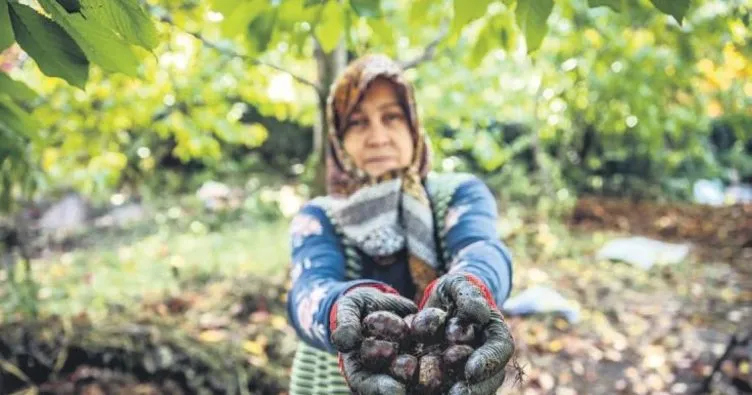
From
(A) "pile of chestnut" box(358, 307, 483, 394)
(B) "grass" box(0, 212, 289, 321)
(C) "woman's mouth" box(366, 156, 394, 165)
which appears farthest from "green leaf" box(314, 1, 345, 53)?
(B) "grass" box(0, 212, 289, 321)

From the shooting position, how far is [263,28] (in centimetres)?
159

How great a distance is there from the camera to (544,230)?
6109mm

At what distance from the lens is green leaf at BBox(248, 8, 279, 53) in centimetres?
157

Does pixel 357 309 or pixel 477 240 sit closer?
pixel 357 309

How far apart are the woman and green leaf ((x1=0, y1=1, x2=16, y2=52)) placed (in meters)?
0.70

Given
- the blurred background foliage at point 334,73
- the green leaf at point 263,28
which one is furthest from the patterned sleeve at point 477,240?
the green leaf at point 263,28

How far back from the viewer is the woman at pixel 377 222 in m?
1.31

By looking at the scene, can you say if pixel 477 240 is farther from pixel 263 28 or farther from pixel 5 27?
pixel 5 27

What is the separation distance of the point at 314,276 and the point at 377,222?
209 millimetres

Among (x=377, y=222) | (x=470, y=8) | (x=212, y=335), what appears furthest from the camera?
(x=212, y=335)

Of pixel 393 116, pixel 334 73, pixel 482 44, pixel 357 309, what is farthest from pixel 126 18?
pixel 334 73

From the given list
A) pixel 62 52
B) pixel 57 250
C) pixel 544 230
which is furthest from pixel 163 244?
pixel 62 52

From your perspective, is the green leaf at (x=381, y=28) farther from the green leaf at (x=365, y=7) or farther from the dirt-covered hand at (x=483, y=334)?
the dirt-covered hand at (x=483, y=334)

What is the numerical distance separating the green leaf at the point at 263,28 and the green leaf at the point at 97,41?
26.2 inches
